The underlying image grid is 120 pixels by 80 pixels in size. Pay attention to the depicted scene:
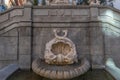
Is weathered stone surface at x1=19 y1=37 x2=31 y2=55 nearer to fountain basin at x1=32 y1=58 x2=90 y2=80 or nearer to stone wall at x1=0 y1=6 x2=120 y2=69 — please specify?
stone wall at x1=0 y1=6 x2=120 y2=69

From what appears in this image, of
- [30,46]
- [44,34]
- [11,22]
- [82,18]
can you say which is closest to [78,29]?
[82,18]

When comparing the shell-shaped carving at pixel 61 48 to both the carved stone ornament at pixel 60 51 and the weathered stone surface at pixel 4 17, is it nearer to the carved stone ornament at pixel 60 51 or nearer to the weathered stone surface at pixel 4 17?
the carved stone ornament at pixel 60 51

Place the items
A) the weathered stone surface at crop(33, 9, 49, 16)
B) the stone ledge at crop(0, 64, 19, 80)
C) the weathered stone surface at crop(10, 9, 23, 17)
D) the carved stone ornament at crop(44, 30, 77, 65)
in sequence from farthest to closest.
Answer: the weathered stone surface at crop(33, 9, 49, 16) → the weathered stone surface at crop(10, 9, 23, 17) → the carved stone ornament at crop(44, 30, 77, 65) → the stone ledge at crop(0, 64, 19, 80)

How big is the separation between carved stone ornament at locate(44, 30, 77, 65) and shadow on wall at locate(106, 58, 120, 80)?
170cm

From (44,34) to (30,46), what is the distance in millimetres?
937

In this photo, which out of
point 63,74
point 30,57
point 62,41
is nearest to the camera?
point 63,74

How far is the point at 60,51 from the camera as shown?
10.1m

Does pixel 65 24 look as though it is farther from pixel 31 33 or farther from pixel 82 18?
pixel 31 33

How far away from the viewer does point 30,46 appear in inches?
440

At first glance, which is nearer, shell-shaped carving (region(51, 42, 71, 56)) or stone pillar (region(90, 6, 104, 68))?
shell-shaped carving (region(51, 42, 71, 56))

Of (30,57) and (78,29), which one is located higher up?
(78,29)

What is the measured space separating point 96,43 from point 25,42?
3509 millimetres

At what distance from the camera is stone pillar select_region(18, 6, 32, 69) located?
11016 millimetres

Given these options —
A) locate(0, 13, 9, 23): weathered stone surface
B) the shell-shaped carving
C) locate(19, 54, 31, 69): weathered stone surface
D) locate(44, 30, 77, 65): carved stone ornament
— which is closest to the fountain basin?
locate(44, 30, 77, 65): carved stone ornament
